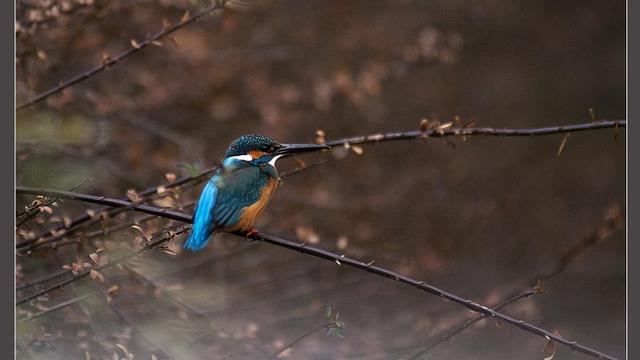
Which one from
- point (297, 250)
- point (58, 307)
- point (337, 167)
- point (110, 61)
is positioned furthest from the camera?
point (337, 167)

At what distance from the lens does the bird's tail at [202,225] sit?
134 centimetres

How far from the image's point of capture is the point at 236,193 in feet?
4.84

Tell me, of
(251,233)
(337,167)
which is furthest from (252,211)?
(337,167)

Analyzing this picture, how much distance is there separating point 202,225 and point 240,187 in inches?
5.4

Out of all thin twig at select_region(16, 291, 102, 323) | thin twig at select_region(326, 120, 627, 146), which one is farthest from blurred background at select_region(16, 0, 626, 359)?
thin twig at select_region(326, 120, 627, 146)

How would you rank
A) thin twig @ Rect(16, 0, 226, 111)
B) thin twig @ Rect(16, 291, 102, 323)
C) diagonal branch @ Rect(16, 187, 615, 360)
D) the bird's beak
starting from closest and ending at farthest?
1. diagonal branch @ Rect(16, 187, 615, 360)
2. the bird's beak
3. thin twig @ Rect(16, 291, 102, 323)
4. thin twig @ Rect(16, 0, 226, 111)

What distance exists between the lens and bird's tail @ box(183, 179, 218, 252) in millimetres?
1343

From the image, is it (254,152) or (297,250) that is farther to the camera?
(254,152)


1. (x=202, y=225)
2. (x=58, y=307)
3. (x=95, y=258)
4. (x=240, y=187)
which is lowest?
(x=58, y=307)

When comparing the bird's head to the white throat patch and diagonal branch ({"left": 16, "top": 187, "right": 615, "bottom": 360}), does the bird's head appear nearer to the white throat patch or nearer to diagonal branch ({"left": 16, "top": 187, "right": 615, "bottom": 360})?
the white throat patch

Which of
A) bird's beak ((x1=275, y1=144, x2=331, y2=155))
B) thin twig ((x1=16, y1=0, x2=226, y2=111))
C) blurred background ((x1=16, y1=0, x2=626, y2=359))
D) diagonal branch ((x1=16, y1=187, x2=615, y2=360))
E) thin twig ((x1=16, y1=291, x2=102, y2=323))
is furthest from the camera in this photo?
blurred background ((x1=16, y1=0, x2=626, y2=359))

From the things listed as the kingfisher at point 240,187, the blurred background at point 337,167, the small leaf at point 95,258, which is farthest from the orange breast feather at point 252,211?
the small leaf at point 95,258

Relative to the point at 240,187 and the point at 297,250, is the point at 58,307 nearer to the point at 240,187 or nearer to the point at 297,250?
the point at 240,187

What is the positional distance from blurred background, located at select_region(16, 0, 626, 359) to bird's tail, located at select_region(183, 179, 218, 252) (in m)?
0.08
